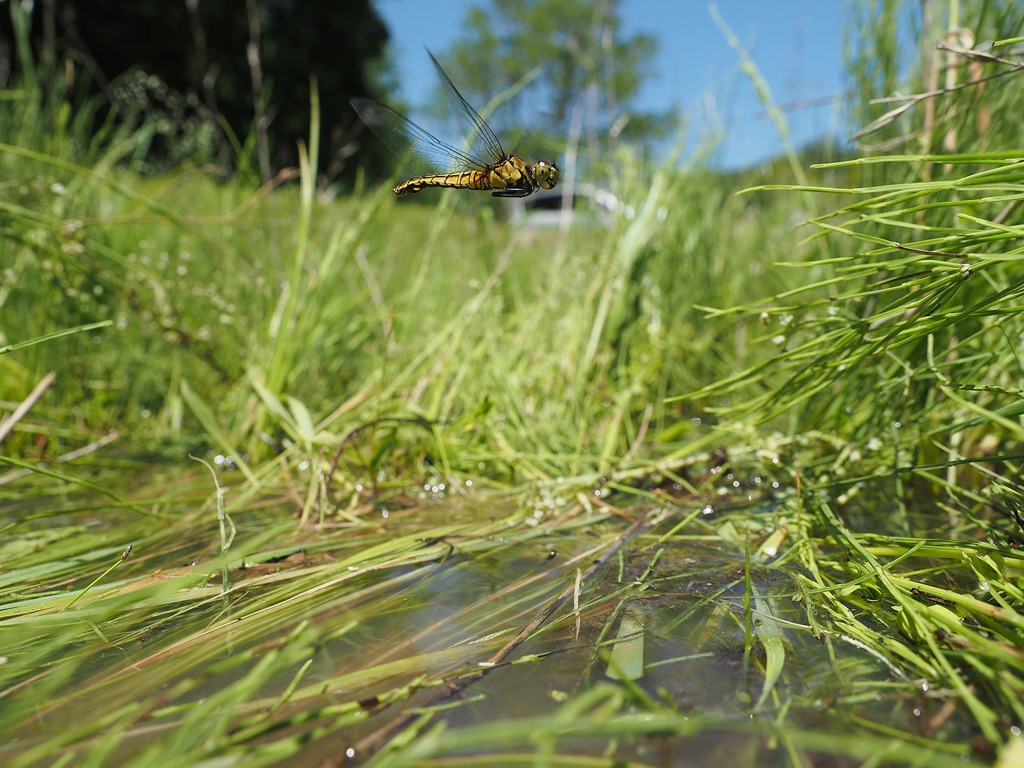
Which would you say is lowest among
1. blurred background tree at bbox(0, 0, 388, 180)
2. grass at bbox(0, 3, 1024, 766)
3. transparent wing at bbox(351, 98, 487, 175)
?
grass at bbox(0, 3, 1024, 766)

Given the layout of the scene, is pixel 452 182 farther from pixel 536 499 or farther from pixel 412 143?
pixel 536 499

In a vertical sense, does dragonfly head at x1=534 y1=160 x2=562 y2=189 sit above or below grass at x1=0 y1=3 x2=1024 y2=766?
above

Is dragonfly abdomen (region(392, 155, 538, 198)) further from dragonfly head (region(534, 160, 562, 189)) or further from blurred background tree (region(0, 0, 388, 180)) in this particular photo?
blurred background tree (region(0, 0, 388, 180))

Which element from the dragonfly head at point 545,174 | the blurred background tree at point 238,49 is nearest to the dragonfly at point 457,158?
the dragonfly head at point 545,174

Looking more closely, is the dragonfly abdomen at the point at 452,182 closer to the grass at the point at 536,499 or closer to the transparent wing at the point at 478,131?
the transparent wing at the point at 478,131

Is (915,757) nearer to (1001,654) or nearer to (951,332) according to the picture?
(1001,654)

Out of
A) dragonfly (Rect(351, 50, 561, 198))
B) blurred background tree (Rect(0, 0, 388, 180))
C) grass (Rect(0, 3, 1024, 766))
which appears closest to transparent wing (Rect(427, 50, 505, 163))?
dragonfly (Rect(351, 50, 561, 198))
